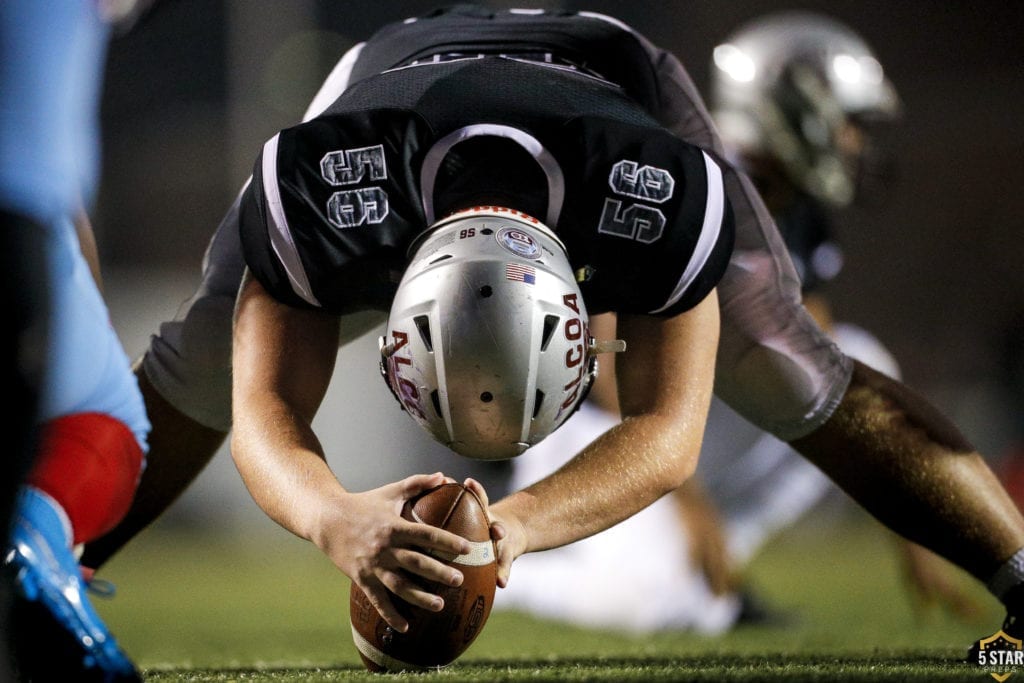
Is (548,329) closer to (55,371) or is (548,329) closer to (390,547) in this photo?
(390,547)

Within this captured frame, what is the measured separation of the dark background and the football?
30.5 feet

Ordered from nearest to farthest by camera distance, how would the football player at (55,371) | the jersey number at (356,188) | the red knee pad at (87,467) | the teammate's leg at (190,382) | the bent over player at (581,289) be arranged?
the football player at (55,371) → the red knee pad at (87,467) → the bent over player at (581,289) → the jersey number at (356,188) → the teammate's leg at (190,382)

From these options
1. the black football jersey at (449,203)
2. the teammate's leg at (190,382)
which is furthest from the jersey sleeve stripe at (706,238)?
the teammate's leg at (190,382)

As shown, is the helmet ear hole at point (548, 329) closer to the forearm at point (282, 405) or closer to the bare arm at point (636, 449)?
the bare arm at point (636, 449)

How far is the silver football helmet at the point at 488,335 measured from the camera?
2.71 m

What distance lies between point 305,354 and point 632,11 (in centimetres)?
946

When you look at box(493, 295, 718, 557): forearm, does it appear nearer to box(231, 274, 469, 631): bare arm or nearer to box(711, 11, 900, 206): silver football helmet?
box(231, 274, 469, 631): bare arm

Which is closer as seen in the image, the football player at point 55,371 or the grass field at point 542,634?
the football player at point 55,371

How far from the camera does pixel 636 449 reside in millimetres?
2951

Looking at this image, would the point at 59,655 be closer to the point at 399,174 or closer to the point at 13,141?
the point at 13,141

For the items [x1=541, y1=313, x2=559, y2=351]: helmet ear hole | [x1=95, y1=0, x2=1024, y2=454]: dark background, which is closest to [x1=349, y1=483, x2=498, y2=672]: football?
[x1=541, y1=313, x2=559, y2=351]: helmet ear hole

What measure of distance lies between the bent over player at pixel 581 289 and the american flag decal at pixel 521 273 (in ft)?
0.94

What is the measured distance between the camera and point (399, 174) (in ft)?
9.89

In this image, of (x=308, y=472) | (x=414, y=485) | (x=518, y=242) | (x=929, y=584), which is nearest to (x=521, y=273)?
(x=518, y=242)
